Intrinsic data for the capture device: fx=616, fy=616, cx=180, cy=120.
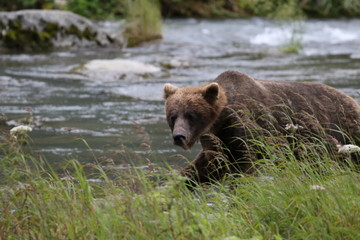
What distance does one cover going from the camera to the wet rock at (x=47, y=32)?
1656cm

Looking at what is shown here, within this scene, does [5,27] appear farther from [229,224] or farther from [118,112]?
[229,224]

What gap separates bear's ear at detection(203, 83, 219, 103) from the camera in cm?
532

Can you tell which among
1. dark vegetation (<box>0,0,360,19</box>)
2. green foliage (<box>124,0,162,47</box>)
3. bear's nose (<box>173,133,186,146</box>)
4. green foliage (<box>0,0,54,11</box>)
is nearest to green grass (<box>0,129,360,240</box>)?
bear's nose (<box>173,133,186,146</box>)

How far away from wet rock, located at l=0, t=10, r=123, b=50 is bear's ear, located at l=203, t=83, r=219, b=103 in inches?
473

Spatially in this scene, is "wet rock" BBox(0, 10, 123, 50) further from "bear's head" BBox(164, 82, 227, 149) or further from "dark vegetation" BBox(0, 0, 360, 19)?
"bear's head" BBox(164, 82, 227, 149)

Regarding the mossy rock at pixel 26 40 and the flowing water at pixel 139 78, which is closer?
the flowing water at pixel 139 78

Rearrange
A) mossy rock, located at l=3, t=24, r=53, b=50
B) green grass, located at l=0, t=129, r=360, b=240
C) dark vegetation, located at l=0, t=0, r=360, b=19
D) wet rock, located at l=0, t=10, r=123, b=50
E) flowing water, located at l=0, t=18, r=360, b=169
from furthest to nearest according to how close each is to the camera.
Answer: dark vegetation, located at l=0, t=0, r=360, b=19
wet rock, located at l=0, t=10, r=123, b=50
mossy rock, located at l=3, t=24, r=53, b=50
flowing water, located at l=0, t=18, r=360, b=169
green grass, located at l=0, t=129, r=360, b=240

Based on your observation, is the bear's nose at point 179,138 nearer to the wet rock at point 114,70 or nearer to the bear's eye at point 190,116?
the bear's eye at point 190,116

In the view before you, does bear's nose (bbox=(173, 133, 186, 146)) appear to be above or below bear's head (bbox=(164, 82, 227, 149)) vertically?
below

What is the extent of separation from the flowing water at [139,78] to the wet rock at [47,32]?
0.76 meters

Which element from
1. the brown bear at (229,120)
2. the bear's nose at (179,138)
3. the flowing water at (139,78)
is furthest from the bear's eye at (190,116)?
the flowing water at (139,78)

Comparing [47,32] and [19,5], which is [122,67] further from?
[19,5]

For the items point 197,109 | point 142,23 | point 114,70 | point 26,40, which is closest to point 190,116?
point 197,109

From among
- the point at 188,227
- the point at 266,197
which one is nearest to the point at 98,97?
the point at 266,197
